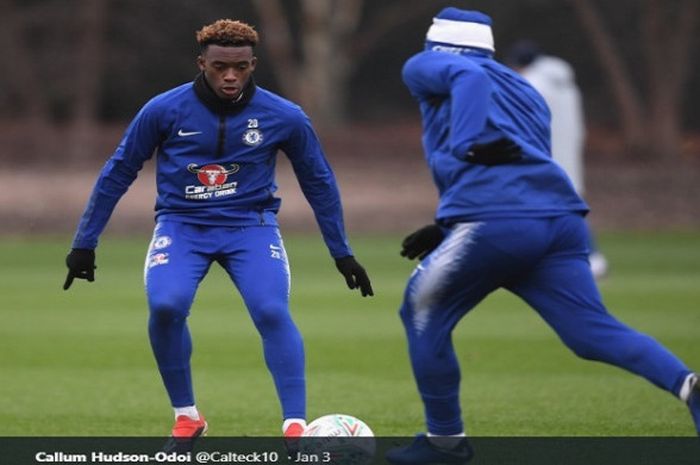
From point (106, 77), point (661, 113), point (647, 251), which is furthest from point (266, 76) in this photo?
point (647, 251)

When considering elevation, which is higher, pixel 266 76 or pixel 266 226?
pixel 266 226

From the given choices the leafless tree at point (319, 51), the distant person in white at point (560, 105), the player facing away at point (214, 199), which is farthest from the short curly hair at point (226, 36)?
the leafless tree at point (319, 51)

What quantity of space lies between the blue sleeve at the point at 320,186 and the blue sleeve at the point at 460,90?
3.32 ft

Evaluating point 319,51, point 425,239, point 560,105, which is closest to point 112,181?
point 425,239

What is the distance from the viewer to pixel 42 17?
119 feet

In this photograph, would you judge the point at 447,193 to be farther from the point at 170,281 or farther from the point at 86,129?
the point at 86,129

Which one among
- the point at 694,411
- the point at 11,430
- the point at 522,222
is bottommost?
the point at 11,430

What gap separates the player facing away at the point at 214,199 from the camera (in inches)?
304

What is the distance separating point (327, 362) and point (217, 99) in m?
4.41

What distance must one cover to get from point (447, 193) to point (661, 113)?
88.7 feet

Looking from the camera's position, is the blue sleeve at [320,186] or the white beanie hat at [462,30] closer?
the white beanie hat at [462,30]

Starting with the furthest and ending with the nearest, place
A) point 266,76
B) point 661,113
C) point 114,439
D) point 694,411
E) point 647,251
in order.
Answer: point 266,76
point 661,113
point 647,251
point 114,439
point 694,411

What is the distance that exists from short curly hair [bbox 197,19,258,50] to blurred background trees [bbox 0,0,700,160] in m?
25.8

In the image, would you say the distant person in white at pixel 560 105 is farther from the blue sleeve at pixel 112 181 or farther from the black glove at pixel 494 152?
the black glove at pixel 494 152
